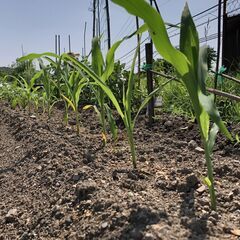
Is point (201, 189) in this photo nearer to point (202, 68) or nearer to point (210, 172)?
point (210, 172)

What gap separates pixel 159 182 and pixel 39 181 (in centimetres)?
55

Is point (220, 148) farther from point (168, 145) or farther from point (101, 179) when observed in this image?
point (101, 179)

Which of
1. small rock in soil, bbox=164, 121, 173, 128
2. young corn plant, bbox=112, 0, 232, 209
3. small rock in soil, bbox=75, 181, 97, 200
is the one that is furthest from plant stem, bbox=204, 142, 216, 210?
small rock in soil, bbox=164, 121, 173, 128

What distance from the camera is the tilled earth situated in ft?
2.94

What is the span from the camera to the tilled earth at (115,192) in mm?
897

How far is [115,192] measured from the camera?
1.11 meters

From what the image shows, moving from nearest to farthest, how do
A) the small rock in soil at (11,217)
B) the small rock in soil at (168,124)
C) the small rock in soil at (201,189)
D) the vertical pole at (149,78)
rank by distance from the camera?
the small rock in soil at (201,189)
the small rock in soil at (11,217)
the small rock in soil at (168,124)
the vertical pole at (149,78)

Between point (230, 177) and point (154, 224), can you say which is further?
point (230, 177)

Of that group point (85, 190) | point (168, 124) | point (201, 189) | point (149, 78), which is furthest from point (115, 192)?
point (149, 78)

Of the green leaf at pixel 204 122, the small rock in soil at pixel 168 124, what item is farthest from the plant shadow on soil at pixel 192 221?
the small rock in soil at pixel 168 124

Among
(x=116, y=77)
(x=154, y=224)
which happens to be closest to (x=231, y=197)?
(x=154, y=224)

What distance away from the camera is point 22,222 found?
46.9 inches

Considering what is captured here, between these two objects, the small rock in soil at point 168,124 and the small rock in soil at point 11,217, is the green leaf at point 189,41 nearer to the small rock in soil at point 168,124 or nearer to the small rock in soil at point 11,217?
the small rock in soil at point 11,217

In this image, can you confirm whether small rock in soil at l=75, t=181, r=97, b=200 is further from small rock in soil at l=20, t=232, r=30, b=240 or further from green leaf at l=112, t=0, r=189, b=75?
green leaf at l=112, t=0, r=189, b=75
